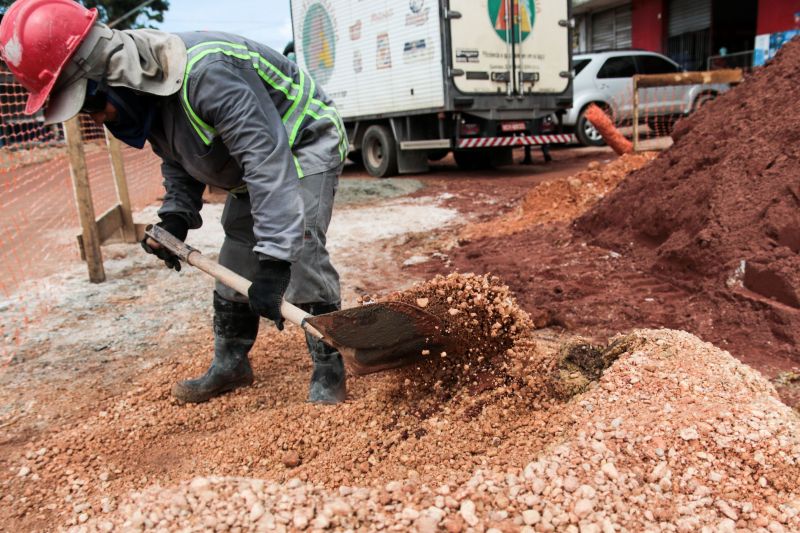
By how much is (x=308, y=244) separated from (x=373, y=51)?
9.30 metres

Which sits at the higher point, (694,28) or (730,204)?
(694,28)

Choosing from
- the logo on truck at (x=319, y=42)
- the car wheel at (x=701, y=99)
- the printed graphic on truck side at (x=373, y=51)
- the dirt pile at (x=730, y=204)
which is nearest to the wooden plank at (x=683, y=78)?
the printed graphic on truck side at (x=373, y=51)

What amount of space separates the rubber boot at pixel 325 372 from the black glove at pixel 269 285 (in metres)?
0.47

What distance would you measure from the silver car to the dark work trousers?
1086 centimetres

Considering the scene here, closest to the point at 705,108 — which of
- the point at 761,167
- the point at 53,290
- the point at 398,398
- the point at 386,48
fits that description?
the point at 761,167

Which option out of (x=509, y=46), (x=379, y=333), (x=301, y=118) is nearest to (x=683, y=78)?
(x=509, y=46)

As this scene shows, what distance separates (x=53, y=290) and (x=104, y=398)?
224cm

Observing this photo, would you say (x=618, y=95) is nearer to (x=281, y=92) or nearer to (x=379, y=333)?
(x=281, y=92)

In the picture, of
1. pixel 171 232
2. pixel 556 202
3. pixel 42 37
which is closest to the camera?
pixel 42 37

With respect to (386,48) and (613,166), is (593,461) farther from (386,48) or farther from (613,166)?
(386,48)

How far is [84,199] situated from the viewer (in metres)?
5.11

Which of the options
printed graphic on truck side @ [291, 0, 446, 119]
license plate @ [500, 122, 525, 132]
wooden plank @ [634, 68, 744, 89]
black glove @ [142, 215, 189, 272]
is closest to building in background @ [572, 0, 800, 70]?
wooden plank @ [634, 68, 744, 89]

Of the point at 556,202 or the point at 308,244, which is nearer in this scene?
the point at 308,244

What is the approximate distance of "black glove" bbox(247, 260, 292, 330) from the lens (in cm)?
232
